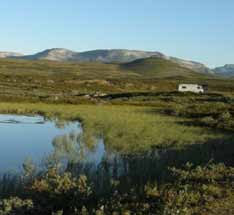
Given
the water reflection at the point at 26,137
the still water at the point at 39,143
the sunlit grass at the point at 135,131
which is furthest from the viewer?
the sunlit grass at the point at 135,131

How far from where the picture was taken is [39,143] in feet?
101

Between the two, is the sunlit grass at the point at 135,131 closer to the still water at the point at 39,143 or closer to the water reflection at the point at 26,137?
the still water at the point at 39,143

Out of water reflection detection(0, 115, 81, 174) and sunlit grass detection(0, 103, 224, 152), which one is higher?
sunlit grass detection(0, 103, 224, 152)

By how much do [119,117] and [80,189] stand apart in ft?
104

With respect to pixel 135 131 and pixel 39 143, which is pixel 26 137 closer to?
pixel 39 143

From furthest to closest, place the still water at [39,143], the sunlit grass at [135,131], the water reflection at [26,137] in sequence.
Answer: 1. the sunlit grass at [135,131]
2. the water reflection at [26,137]
3. the still water at [39,143]

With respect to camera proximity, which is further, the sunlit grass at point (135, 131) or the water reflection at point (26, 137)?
the sunlit grass at point (135, 131)

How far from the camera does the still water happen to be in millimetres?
23953

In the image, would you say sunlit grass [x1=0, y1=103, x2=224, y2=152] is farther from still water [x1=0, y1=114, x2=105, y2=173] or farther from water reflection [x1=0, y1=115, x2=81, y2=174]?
water reflection [x1=0, y1=115, x2=81, y2=174]

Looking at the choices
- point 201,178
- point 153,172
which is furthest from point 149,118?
point 201,178

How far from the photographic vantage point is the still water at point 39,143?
78.6ft

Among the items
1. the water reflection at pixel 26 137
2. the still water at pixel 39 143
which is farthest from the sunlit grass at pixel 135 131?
the water reflection at pixel 26 137

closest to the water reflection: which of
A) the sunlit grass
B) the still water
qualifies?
the still water

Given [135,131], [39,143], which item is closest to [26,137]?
[39,143]
